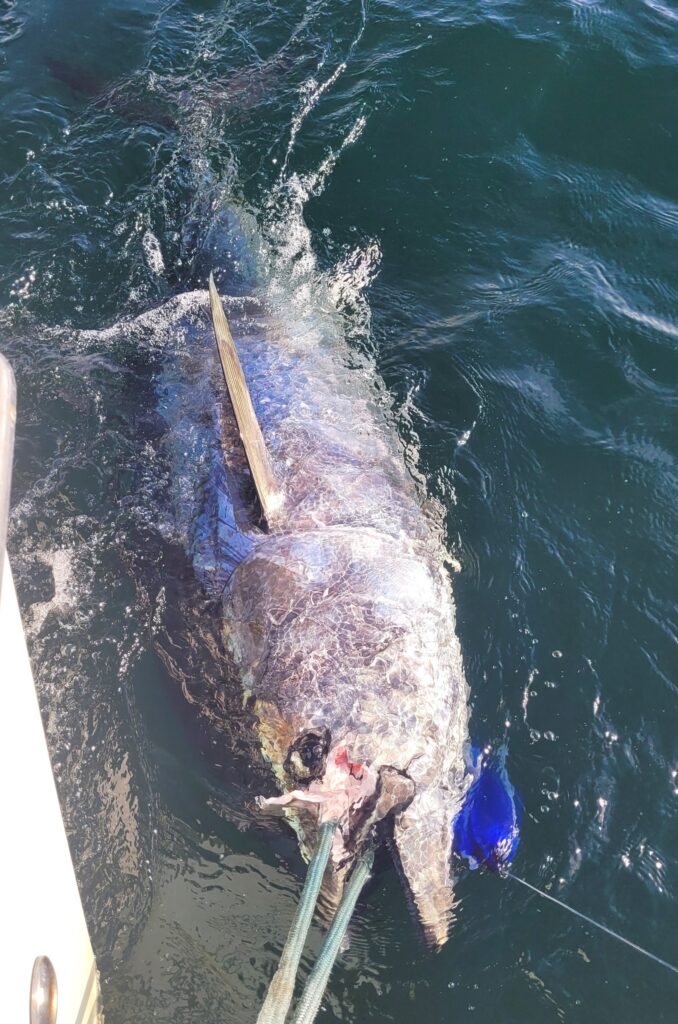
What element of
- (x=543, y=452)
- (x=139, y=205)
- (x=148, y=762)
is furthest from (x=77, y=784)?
(x=139, y=205)

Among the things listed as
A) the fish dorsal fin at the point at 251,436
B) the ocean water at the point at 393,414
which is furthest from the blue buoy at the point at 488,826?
the fish dorsal fin at the point at 251,436

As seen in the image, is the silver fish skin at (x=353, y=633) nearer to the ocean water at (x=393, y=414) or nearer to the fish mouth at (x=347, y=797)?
the fish mouth at (x=347, y=797)

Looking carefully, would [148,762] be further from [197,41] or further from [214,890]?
[197,41]

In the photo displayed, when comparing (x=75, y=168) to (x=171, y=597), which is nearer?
(x=171, y=597)

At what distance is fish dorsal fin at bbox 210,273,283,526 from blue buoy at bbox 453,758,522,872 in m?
1.29

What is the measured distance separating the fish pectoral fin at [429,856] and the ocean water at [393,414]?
0.11m

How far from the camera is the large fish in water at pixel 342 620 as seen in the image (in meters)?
2.34

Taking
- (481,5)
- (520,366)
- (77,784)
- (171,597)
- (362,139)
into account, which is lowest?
(77,784)

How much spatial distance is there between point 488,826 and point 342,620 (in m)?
0.81

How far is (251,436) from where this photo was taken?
3148mm

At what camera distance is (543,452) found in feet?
12.8

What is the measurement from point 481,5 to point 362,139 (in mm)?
1920

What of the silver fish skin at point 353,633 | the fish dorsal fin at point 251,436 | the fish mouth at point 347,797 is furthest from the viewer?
the fish dorsal fin at point 251,436

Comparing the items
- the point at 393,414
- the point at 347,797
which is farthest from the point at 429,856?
the point at 393,414
